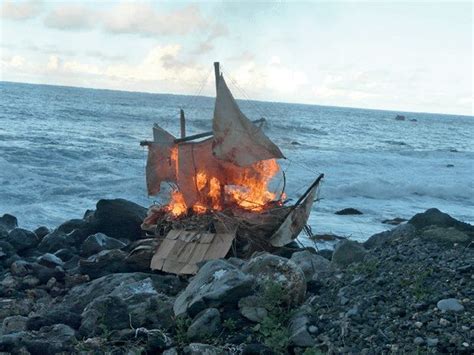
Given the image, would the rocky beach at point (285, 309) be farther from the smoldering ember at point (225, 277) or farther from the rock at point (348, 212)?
the rock at point (348, 212)

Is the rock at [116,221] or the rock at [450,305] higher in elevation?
the rock at [450,305]

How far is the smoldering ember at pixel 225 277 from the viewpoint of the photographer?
5980 millimetres

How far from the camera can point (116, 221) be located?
1420 centimetres

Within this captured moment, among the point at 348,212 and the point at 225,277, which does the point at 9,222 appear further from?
the point at 225,277

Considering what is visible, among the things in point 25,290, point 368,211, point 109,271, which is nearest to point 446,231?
point 109,271

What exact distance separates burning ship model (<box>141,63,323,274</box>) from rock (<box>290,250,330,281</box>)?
1205 millimetres

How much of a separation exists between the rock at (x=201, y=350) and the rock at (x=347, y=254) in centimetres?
337

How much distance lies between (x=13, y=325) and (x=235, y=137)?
493 cm

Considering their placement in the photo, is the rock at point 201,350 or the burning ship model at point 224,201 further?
the burning ship model at point 224,201

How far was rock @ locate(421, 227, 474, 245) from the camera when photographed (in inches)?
333

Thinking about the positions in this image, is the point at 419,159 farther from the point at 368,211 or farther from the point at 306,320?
the point at 306,320

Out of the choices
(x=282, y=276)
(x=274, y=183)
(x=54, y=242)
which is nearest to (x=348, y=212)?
(x=274, y=183)

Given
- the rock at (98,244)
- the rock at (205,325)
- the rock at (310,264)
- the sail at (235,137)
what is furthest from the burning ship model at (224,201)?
the rock at (205,325)

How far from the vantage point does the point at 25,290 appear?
10242 millimetres
